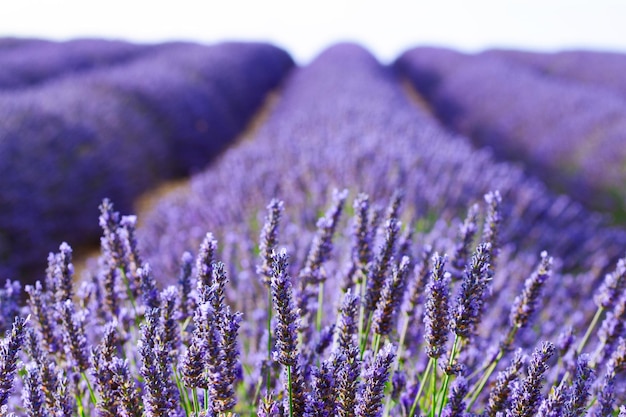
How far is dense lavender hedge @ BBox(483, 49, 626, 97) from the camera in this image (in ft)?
42.6

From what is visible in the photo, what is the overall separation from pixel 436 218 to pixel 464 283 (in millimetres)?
2780

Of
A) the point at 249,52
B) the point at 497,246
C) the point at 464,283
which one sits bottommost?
the point at 249,52

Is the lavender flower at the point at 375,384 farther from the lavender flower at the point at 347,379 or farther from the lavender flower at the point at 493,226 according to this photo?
the lavender flower at the point at 493,226

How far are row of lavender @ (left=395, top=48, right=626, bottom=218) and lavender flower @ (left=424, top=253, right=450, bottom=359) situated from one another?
5.38 m

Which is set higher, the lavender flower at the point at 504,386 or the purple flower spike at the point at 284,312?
the purple flower spike at the point at 284,312

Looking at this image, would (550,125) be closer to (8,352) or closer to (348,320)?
(348,320)

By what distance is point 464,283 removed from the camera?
3.18 feet

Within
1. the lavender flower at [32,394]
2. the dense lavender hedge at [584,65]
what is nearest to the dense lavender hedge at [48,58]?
the lavender flower at [32,394]

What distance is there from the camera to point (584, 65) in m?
15.4

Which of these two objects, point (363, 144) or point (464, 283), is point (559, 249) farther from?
point (464, 283)

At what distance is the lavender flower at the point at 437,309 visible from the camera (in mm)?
966

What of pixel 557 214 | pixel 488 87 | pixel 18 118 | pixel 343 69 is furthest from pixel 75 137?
pixel 343 69

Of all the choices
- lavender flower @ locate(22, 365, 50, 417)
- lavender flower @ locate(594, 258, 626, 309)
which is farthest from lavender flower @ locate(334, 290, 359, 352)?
lavender flower @ locate(594, 258, 626, 309)

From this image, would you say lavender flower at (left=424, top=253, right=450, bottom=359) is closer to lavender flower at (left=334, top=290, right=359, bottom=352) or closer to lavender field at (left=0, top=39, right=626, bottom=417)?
lavender field at (left=0, top=39, right=626, bottom=417)
